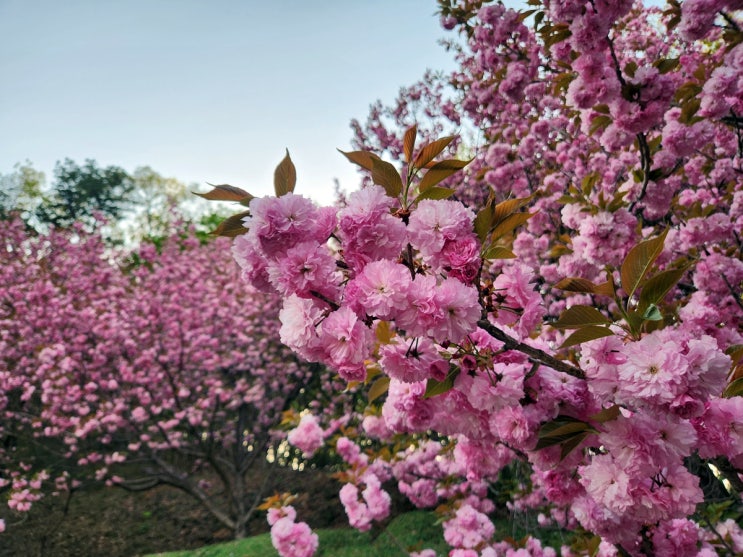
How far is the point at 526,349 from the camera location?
1244 mm

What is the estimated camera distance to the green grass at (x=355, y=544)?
5.58 meters

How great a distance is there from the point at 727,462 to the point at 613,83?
2000 millimetres

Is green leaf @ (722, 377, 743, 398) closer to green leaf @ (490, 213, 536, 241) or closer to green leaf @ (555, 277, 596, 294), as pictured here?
green leaf @ (555, 277, 596, 294)

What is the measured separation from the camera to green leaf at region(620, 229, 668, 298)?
1135 mm

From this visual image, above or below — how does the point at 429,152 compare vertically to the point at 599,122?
below

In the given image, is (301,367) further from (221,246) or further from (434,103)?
(434,103)

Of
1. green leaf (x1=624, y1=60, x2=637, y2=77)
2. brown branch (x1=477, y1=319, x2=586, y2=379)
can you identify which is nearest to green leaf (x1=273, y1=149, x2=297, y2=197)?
brown branch (x1=477, y1=319, x2=586, y2=379)

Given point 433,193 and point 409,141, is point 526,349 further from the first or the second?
point 409,141

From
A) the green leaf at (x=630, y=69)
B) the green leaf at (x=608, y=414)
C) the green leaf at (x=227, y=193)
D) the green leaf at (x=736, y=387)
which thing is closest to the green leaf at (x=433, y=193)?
the green leaf at (x=227, y=193)

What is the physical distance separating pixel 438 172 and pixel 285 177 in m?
0.40

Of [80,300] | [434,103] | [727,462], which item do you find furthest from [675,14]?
[80,300]

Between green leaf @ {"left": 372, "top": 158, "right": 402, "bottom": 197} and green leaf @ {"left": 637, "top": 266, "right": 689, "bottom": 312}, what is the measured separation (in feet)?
2.19

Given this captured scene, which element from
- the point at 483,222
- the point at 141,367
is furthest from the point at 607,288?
the point at 141,367

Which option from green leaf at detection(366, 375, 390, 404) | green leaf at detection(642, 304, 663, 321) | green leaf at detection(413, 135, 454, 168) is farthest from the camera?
green leaf at detection(366, 375, 390, 404)
